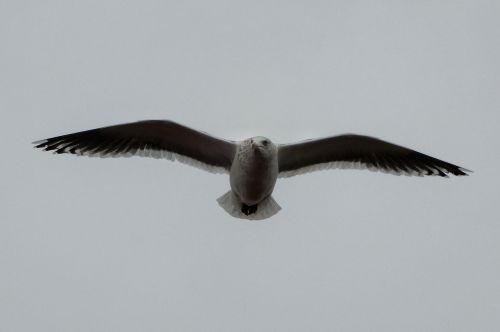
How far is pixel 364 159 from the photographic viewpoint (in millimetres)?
11055

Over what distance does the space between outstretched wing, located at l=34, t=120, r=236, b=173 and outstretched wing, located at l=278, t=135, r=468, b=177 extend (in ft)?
2.61

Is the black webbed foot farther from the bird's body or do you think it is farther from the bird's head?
the bird's head

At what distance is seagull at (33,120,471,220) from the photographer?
404 inches

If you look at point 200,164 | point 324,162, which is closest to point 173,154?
point 200,164

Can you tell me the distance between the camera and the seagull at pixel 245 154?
33.6 feet

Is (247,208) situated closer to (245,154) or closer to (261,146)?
(245,154)

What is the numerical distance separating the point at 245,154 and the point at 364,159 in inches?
67.4

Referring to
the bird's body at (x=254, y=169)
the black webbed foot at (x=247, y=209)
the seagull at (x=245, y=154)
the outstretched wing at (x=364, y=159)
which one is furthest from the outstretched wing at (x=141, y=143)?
the outstretched wing at (x=364, y=159)

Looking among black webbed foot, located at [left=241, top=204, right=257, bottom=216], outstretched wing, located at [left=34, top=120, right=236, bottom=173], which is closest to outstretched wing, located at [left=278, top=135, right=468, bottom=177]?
black webbed foot, located at [left=241, top=204, right=257, bottom=216]

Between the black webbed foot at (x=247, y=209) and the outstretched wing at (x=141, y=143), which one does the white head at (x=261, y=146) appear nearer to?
the outstretched wing at (x=141, y=143)

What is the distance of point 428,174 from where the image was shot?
11.1 metres

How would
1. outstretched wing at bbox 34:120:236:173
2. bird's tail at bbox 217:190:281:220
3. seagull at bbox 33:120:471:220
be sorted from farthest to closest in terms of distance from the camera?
bird's tail at bbox 217:190:281:220
outstretched wing at bbox 34:120:236:173
seagull at bbox 33:120:471:220

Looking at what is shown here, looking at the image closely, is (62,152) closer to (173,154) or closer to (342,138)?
(173,154)

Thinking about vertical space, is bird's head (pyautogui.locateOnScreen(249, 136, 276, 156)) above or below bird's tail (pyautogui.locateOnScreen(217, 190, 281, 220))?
above
